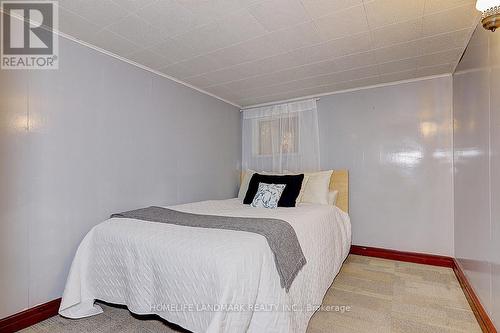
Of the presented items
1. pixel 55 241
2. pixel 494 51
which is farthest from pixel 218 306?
pixel 494 51

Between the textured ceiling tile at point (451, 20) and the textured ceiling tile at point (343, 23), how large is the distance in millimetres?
445

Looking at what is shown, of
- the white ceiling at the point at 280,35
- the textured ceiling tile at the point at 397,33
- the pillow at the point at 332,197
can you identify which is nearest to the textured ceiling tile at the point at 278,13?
the white ceiling at the point at 280,35

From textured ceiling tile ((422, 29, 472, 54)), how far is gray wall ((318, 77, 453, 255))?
0.77 metres

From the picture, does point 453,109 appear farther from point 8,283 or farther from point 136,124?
point 8,283

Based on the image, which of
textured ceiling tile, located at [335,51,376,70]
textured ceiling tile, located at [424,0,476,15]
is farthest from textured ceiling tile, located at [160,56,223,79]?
textured ceiling tile, located at [424,0,476,15]

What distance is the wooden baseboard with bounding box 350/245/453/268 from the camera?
279 cm

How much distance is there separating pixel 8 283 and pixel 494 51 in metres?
3.45

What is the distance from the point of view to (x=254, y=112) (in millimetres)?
4020

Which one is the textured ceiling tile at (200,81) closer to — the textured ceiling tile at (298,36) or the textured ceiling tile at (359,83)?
the textured ceiling tile at (298,36)

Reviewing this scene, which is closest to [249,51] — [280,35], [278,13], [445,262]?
[280,35]

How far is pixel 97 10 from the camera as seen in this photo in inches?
67.2

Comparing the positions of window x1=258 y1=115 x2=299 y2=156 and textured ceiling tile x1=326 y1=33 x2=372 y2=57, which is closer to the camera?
textured ceiling tile x1=326 y1=33 x2=372 y2=57

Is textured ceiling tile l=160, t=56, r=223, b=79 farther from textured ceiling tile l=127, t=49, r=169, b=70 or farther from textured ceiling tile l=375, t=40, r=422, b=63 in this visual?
textured ceiling tile l=375, t=40, r=422, b=63

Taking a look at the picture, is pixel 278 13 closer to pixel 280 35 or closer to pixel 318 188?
pixel 280 35
